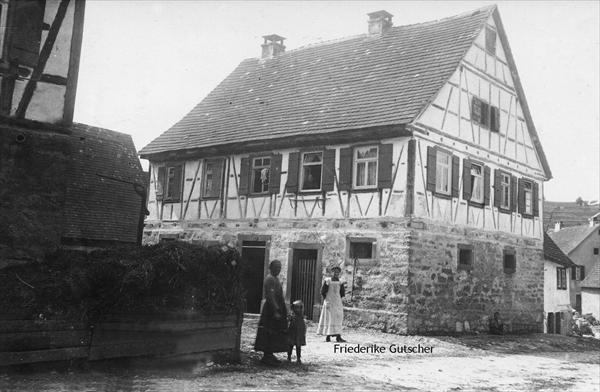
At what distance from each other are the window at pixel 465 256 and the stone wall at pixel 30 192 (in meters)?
11.5

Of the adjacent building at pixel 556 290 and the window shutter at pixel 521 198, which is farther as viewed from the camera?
the adjacent building at pixel 556 290

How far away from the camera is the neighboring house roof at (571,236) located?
163 feet

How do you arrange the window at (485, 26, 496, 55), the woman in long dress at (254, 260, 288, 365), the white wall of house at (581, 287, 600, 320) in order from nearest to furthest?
the woman in long dress at (254, 260, 288, 365)
the window at (485, 26, 496, 55)
the white wall of house at (581, 287, 600, 320)

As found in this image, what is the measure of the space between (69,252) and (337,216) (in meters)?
9.18

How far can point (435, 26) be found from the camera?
20.5m

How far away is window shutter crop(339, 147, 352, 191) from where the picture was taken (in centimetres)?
1680

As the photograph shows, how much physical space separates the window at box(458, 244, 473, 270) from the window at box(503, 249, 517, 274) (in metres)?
2.36

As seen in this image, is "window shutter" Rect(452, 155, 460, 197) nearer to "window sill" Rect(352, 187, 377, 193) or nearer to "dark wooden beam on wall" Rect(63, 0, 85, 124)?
"window sill" Rect(352, 187, 377, 193)

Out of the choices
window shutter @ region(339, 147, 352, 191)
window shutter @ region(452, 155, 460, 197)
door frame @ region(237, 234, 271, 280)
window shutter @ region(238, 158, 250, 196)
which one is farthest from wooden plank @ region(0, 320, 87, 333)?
window shutter @ region(452, 155, 460, 197)

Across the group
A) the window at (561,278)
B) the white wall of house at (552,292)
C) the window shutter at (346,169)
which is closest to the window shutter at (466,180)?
the window shutter at (346,169)

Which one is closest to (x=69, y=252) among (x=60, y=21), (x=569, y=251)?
(x=60, y=21)

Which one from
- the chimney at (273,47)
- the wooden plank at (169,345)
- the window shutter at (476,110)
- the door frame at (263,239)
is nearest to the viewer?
the wooden plank at (169,345)

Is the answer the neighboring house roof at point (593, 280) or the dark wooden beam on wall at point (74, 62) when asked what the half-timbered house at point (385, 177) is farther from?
the neighboring house roof at point (593, 280)

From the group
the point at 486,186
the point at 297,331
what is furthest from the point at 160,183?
the point at 297,331
